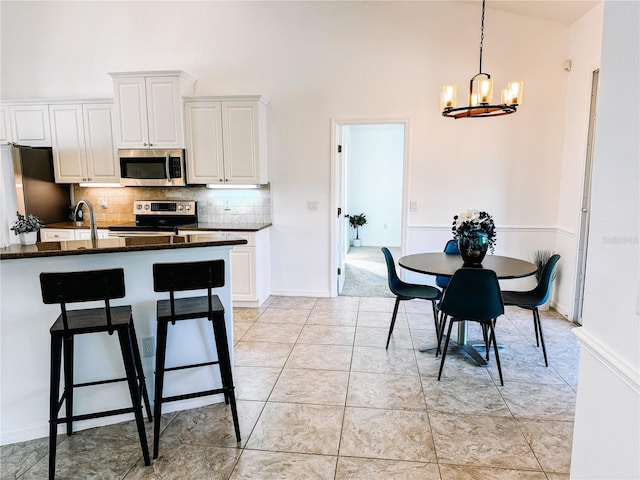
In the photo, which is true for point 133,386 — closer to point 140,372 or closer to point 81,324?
point 140,372

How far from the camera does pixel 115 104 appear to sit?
4.47 metres

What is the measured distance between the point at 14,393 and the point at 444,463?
2.34 m

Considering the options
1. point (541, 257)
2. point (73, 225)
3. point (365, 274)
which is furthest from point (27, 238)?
point (541, 257)

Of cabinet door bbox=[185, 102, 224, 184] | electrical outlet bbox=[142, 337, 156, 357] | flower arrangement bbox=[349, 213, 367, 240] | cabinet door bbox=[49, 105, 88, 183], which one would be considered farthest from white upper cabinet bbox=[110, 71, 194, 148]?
flower arrangement bbox=[349, 213, 367, 240]

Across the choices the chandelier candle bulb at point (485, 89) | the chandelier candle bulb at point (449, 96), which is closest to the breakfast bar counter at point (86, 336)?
the chandelier candle bulb at point (449, 96)

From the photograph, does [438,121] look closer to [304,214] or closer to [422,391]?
[304,214]

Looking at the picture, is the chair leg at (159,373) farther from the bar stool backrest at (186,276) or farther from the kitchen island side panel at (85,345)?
the kitchen island side panel at (85,345)

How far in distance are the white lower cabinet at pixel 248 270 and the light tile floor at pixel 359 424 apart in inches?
37.6

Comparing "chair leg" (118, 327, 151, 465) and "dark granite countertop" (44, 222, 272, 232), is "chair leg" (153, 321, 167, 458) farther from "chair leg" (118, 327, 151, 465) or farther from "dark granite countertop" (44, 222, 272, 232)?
"dark granite countertop" (44, 222, 272, 232)

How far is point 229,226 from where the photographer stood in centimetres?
458

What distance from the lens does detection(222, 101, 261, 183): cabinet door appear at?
4.46 m

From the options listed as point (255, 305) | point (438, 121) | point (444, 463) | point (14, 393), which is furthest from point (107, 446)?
point (438, 121)

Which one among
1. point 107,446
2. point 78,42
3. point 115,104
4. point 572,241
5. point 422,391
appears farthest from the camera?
point 78,42

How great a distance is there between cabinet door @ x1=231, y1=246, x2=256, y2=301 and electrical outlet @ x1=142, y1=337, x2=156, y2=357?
2.01 meters
